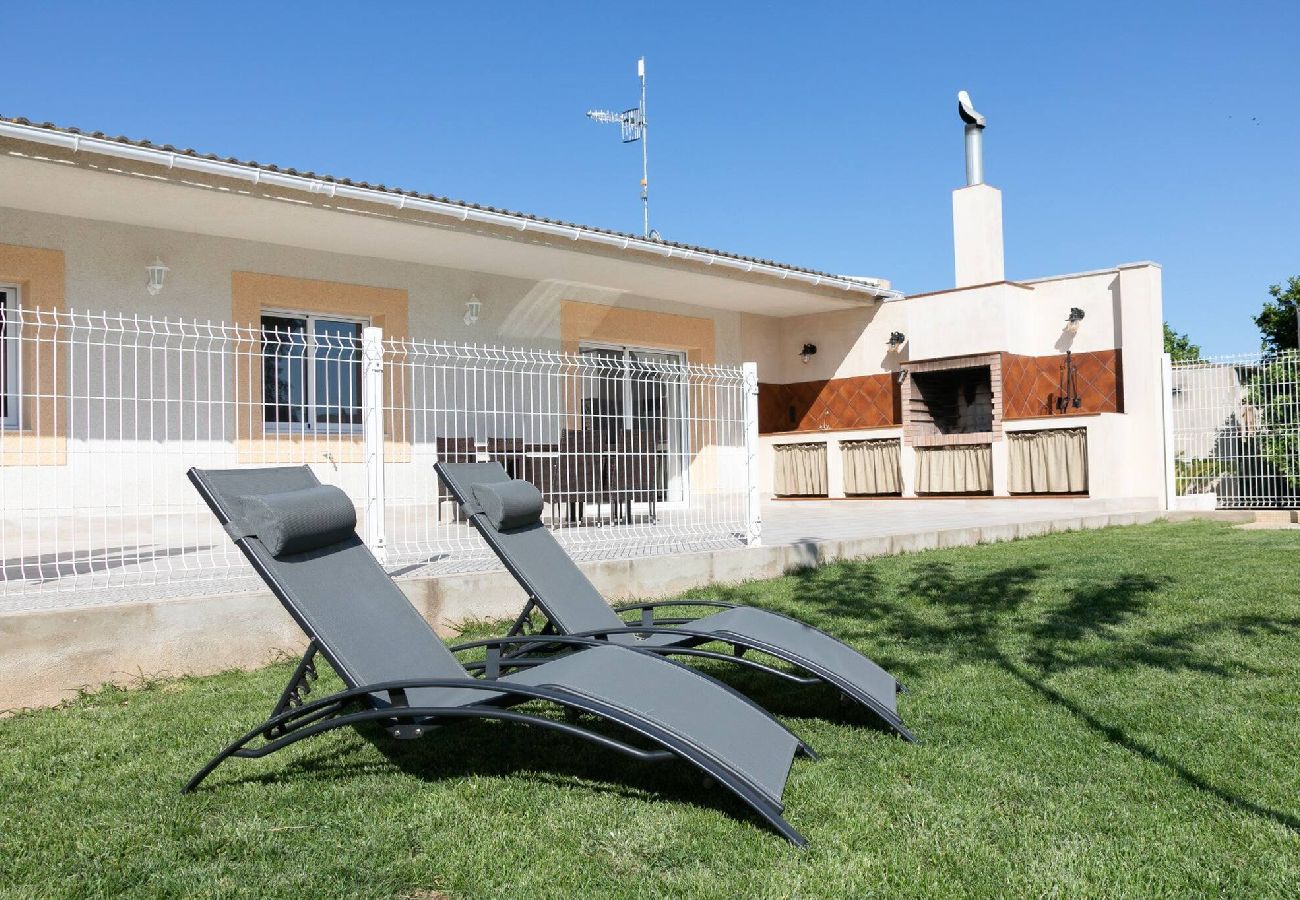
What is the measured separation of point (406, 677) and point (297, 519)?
0.64 metres

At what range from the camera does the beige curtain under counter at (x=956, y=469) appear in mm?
13938

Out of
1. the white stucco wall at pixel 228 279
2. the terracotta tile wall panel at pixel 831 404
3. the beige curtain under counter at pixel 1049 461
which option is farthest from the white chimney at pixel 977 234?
the white stucco wall at pixel 228 279

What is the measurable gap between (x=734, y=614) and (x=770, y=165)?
19.2m

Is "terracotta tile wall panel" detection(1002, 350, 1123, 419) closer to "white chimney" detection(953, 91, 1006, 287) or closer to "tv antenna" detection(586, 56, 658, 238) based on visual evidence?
"white chimney" detection(953, 91, 1006, 287)

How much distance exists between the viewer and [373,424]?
589 centimetres

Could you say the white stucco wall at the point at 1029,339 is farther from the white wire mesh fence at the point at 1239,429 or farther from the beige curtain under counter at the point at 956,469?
the white wire mesh fence at the point at 1239,429

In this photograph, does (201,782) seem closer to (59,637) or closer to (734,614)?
(59,637)

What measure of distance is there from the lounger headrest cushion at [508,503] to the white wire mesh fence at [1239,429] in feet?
35.7

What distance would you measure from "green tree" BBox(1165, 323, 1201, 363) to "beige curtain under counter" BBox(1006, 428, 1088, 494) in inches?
1007

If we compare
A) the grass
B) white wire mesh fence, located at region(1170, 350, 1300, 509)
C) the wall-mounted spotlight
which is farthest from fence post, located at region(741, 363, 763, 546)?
white wire mesh fence, located at region(1170, 350, 1300, 509)

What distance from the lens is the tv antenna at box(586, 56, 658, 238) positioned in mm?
19844

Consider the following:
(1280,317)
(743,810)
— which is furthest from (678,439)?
(1280,317)

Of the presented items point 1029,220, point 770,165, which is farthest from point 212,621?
point 770,165

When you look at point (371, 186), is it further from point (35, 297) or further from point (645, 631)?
point (645, 631)
